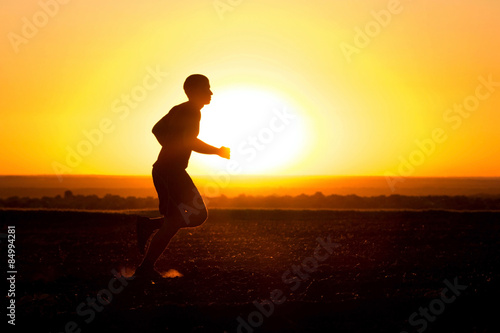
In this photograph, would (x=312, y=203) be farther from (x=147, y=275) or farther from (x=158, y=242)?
(x=147, y=275)

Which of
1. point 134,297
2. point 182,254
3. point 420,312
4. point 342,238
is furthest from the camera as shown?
point 342,238

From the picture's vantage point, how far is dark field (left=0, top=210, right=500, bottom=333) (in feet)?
16.1

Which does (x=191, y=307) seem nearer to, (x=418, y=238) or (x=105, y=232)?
(x=418, y=238)

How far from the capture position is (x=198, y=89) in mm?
7277

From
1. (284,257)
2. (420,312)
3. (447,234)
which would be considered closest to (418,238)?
(447,234)

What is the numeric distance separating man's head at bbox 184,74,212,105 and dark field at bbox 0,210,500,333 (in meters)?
1.94

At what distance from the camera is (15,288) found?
6.51 meters

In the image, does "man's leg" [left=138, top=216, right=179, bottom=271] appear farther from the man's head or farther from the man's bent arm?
the man's head

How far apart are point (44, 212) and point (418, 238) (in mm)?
8421

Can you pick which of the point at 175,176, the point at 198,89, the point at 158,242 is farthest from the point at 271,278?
the point at 198,89

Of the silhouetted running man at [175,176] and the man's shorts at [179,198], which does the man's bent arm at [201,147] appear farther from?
the man's shorts at [179,198]

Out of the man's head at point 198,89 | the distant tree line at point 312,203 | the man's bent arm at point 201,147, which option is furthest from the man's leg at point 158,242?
the distant tree line at point 312,203

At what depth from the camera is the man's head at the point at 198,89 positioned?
7.27m

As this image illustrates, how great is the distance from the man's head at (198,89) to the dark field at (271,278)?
1937mm
